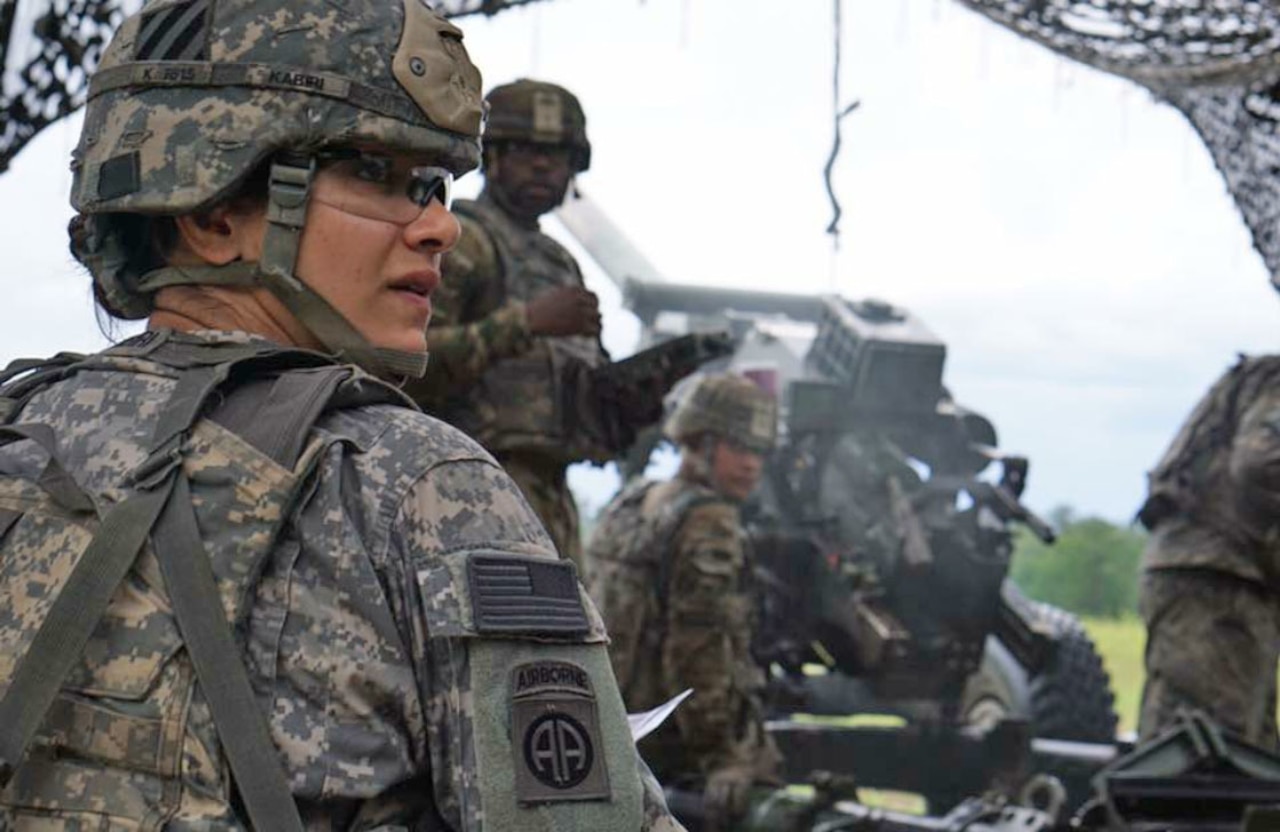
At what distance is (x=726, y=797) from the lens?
7.11 m

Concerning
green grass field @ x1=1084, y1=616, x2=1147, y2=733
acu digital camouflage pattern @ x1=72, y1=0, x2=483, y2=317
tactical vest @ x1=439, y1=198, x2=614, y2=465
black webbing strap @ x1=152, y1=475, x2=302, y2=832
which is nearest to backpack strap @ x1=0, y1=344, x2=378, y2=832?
black webbing strap @ x1=152, y1=475, x2=302, y2=832

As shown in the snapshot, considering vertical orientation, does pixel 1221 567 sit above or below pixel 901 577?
above

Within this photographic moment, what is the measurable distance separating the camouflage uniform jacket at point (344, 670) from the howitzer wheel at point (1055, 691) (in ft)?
29.7

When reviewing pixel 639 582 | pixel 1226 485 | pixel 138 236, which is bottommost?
pixel 639 582

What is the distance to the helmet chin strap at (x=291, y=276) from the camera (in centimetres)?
214

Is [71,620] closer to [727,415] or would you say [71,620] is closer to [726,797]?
[726,797]

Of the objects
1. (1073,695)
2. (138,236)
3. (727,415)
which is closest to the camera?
(138,236)

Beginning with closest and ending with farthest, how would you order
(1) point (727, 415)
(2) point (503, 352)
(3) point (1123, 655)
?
(2) point (503, 352) < (1) point (727, 415) < (3) point (1123, 655)

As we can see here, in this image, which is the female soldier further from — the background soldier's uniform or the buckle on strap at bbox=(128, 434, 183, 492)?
the background soldier's uniform

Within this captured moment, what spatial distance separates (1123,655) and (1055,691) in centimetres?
1157

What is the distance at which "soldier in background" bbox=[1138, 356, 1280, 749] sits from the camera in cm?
701

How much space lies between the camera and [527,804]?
1.89 m

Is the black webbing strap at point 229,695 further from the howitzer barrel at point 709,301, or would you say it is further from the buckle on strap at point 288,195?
the howitzer barrel at point 709,301

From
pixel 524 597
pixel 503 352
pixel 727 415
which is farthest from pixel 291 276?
pixel 727 415
